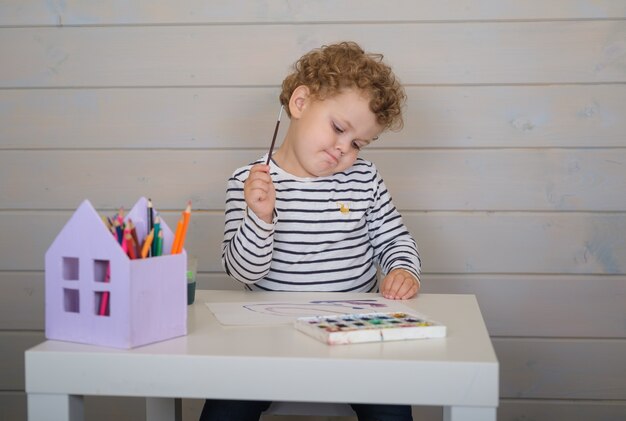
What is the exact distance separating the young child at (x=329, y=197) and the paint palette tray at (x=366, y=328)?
0.34 m

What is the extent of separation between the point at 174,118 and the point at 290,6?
36 cm

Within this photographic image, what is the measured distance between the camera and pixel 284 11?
175cm

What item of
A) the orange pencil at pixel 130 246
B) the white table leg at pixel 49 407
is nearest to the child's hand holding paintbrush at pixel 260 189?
the orange pencil at pixel 130 246

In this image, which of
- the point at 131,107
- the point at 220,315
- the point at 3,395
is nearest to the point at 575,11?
the point at 131,107

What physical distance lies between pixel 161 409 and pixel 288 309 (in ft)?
1.11

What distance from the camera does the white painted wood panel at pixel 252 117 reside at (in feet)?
5.71

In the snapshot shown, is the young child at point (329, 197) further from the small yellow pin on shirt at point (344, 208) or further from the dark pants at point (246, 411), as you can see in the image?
the dark pants at point (246, 411)

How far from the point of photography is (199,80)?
1.79m

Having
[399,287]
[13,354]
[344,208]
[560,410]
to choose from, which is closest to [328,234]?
[344,208]

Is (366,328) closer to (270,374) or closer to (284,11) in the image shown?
(270,374)

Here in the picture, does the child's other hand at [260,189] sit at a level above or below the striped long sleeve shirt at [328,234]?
above

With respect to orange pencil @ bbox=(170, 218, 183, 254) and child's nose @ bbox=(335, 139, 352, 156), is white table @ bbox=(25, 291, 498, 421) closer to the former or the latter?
orange pencil @ bbox=(170, 218, 183, 254)

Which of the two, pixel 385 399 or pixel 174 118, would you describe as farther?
pixel 174 118

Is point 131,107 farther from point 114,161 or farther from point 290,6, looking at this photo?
point 290,6
